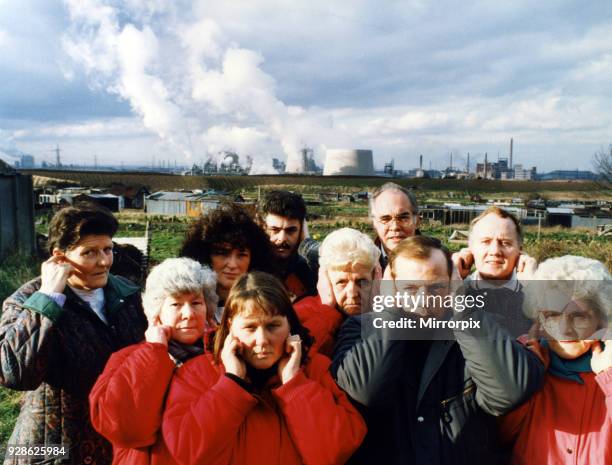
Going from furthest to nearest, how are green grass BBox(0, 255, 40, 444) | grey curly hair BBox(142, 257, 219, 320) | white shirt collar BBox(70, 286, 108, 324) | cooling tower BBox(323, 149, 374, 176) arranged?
cooling tower BBox(323, 149, 374, 176), green grass BBox(0, 255, 40, 444), white shirt collar BBox(70, 286, 108, 324), grey curly hair BBox(142, 257, 219, 320)

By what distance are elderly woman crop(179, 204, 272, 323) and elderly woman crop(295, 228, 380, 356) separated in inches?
22.7

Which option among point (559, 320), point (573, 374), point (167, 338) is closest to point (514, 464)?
point (573, 374)

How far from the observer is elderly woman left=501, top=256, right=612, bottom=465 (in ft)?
6.27

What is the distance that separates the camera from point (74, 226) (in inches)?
95.7

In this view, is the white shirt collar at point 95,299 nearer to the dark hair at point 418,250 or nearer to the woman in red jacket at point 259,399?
the woman in red jacket at point 259,399

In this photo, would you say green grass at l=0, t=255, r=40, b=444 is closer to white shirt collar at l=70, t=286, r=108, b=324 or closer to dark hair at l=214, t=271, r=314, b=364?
white shirt collar at l=70, t=286, r=108, b=324

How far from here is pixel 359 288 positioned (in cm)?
237

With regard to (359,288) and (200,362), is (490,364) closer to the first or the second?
(359,288)

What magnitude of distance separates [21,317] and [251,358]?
1014mm

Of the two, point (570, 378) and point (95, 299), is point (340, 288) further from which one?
point (95, 299)

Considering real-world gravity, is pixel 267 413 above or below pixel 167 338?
below

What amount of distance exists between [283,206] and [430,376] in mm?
1660
